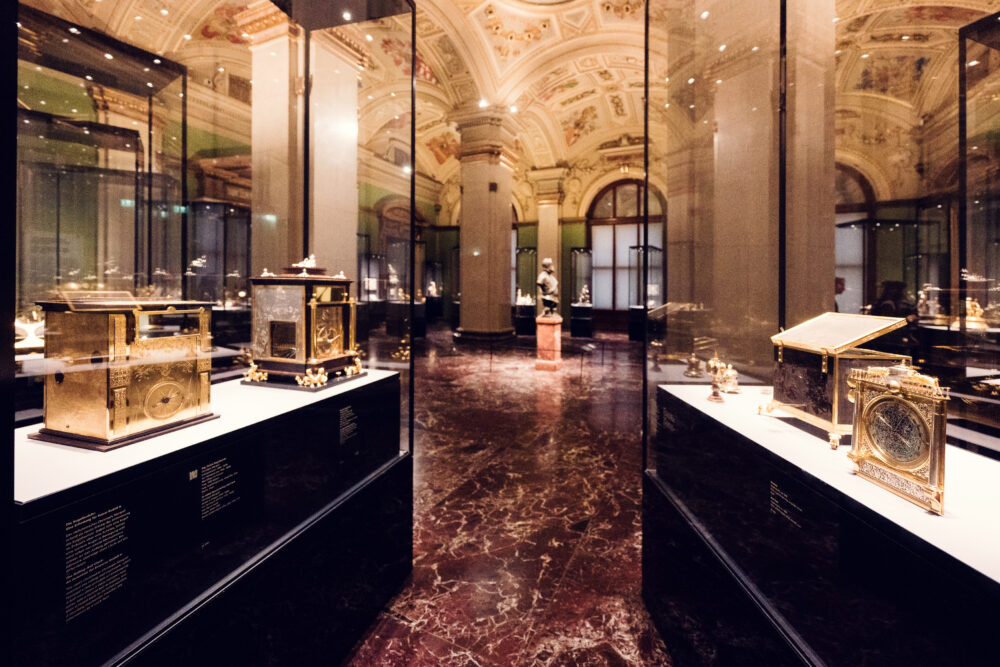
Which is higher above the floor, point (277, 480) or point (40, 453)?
point (40, 453)

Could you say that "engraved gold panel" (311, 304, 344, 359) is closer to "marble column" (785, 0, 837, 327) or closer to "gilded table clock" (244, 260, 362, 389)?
"gilded table clock" (244, 260, 362, 389)

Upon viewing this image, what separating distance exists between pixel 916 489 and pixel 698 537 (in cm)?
87

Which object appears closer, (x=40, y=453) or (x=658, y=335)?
(x=40, y=453)

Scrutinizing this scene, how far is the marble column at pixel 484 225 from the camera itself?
12031 mm

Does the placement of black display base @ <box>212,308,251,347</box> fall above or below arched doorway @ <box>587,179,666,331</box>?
below

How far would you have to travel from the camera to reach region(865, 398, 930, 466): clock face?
3.18 feet

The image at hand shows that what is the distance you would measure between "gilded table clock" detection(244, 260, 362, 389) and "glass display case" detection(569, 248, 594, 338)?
42.8 ft

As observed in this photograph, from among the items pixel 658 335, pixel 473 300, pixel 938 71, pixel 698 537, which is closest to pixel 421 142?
pixel 473 300

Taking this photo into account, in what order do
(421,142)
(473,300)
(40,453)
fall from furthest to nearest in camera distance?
(421,142) → (473,300) → (40,453)

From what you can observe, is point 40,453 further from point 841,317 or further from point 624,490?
point 624,490

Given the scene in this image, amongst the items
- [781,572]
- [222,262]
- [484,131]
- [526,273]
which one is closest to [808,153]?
[781,572]

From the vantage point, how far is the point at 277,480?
1.61m

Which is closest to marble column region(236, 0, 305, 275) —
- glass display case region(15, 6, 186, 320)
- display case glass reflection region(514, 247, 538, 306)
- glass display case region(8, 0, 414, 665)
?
glass display case region(8, 0, 414, 665)

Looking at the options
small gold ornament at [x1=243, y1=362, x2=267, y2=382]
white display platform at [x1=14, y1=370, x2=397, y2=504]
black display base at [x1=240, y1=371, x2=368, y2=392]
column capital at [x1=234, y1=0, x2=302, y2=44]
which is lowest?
white display platform at [x1=14, y1=370, x2=397, y2=504]
